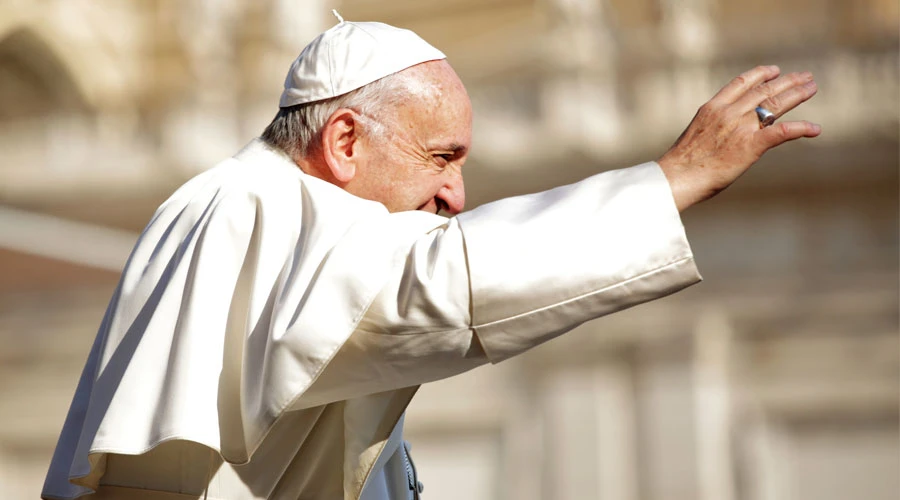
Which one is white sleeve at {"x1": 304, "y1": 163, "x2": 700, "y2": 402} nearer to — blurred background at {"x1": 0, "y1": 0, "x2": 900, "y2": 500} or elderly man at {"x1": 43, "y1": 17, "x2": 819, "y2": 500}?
elderly man at {"x1": 43, "y1": 17, "x2": 819, "y2": 500}

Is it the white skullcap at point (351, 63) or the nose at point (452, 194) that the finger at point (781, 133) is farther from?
the white skullcap at point (351, 63)

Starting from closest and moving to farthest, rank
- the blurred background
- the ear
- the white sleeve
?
the white sleeve
the ear
the blurred background

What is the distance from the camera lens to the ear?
194 centimetres

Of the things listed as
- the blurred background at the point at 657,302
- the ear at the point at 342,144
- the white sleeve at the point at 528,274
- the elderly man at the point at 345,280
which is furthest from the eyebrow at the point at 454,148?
the blurred background at the point at 657,302

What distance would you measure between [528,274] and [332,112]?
0.59m

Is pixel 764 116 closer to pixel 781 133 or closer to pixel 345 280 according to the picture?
pixel 781 133

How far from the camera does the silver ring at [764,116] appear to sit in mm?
1628

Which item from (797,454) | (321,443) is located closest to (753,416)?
(797,454)

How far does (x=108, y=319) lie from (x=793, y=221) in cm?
610

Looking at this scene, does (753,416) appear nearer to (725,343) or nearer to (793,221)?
(725,343)

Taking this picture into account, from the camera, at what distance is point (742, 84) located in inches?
65.9

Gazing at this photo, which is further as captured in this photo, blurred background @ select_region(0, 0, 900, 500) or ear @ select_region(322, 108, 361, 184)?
blurred background @ select_region(0, 0, 900, 500)

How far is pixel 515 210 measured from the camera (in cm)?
162

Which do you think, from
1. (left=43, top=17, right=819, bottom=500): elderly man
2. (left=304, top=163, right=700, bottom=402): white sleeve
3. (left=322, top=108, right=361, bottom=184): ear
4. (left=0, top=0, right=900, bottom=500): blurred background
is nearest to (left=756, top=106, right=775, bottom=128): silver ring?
(left=43, top=17, right=819, bottom=500): elderly man
